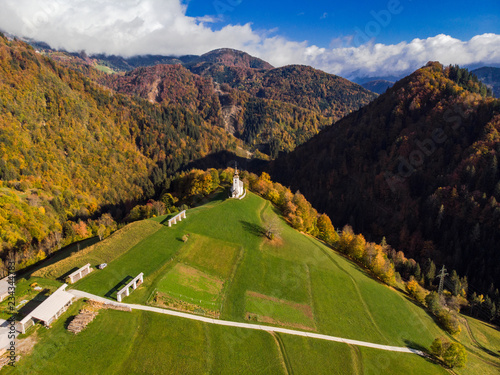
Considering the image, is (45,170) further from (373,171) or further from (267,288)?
(373,171)

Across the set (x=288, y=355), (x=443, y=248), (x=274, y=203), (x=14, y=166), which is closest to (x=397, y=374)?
(x=288, y=355)

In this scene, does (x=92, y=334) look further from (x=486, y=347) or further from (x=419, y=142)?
(x=419, y=142)

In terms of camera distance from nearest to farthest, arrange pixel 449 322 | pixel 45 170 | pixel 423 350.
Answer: pixel 423 350, pixel 449 322, pixel 45 170

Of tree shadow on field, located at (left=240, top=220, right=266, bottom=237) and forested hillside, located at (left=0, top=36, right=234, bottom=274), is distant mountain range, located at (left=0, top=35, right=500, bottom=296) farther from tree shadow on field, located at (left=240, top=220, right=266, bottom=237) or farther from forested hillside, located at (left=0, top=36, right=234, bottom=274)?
tree shadow on field, located at (left=240, top=220, right=266, bottom=237)

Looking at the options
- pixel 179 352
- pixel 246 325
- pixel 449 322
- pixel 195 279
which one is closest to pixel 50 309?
pixel 179 352

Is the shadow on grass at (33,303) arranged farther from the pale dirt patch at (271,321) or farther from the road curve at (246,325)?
the pale dirt patch at (271,321)

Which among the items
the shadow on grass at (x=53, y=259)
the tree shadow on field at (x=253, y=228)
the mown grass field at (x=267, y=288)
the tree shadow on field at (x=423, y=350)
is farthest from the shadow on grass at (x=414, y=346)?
the shadow on grass at (x=53, y=259)

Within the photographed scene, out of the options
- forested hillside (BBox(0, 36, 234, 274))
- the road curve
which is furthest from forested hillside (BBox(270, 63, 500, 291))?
forested hillside (BBox(0, 36, 234, 274))
